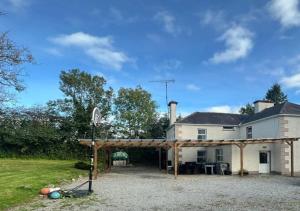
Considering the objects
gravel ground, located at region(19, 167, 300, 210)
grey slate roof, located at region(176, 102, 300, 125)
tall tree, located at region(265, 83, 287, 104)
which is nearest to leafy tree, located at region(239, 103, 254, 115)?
tall tree, located at region(265, 83, 287, 104)

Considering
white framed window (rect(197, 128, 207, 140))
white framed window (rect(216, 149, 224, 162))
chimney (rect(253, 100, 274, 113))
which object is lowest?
white framed window (rect(216, 149, 224, 162))

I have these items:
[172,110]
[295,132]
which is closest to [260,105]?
[295,132]

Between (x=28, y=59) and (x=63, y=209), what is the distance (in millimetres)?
4626

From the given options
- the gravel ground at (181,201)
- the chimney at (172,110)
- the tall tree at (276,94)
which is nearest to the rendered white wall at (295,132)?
the gravel ground at (181,201)

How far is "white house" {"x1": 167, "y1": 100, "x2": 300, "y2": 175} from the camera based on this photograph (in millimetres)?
26406

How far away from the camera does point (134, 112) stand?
168 feet

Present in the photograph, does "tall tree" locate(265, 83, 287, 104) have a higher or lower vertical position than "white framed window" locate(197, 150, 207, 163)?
higher

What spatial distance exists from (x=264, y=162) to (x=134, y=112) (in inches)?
1015

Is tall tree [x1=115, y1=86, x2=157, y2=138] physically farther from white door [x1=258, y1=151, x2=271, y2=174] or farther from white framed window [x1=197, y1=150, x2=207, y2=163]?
white door [x1=258, y1=151, x2=271, y2=174]

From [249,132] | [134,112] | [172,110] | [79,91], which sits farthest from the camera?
[134,112]

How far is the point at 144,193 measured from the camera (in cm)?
1501

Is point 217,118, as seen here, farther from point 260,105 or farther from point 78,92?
point 78,92

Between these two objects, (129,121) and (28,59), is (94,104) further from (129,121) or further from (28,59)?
(28,59)

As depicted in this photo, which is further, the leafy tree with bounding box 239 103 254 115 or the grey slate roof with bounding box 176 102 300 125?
the leafy tree with bounding box 239 103 254 115
